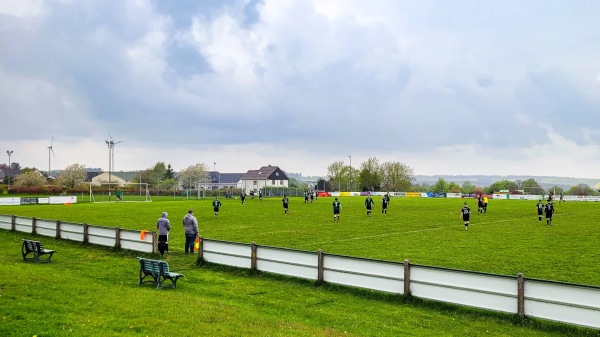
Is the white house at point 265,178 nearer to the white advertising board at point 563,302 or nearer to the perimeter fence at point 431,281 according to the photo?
the perimeter fence at point 431,281

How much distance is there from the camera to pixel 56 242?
23.5 metres

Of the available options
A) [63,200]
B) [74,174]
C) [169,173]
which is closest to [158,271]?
[63,200]

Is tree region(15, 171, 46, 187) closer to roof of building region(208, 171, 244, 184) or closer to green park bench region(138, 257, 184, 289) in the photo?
roof of building region(208, 171, 244, 184)

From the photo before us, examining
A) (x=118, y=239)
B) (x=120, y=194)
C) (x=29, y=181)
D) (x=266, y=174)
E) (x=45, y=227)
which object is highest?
(x=266, y=174)

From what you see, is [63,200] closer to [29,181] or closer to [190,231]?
[29,181]

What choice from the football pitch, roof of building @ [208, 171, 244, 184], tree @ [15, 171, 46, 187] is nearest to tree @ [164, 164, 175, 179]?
roof of building @ [208, 171, 244, 184]

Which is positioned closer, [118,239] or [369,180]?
[118,239]

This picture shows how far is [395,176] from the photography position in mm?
153125

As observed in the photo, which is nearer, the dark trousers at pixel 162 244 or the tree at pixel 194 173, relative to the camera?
the dark trousers at pixel 162 244

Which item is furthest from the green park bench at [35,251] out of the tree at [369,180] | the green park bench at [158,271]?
the tree at [369,180]

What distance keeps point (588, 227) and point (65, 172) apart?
121 meters

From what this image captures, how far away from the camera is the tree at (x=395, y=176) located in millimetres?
152000

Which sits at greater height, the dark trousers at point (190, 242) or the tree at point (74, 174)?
the tree at point (74, 174)

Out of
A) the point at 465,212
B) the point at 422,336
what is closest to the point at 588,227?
the point at 465,212
